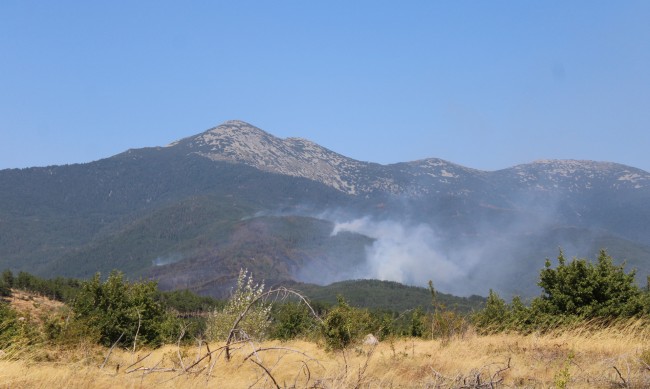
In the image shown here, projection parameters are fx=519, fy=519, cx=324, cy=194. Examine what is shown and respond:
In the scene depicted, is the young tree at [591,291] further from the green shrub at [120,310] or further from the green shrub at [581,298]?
the green shrub at [120,310]

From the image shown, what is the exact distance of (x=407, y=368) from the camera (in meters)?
9.87

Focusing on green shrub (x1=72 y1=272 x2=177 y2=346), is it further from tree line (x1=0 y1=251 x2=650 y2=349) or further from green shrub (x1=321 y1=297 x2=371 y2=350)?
green shrub (x1=321 y1=297 x2=371 y2=350)

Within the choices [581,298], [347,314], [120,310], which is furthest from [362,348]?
[120,310]

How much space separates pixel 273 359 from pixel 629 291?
1238cm

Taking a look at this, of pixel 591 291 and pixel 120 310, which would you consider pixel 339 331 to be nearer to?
pixel 591 291

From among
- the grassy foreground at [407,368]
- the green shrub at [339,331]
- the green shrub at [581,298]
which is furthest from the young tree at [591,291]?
the green shrub at [339,331]

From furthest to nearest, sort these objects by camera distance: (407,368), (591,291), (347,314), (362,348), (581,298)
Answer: (347,314), (581,298), (591,291), (362,348), (407,368)

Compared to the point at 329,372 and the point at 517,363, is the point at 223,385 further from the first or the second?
the point at 517,363

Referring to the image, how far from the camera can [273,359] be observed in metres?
12.4

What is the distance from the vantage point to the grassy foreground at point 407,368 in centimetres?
709

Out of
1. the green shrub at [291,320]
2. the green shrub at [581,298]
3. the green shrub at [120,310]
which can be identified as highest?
the green shrub at [581,298]

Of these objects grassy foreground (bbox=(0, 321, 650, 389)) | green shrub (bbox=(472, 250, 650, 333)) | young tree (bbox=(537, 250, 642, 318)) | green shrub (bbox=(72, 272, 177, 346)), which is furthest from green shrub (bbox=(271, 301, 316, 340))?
grassy foreground (bbox=(0, 321, 650, 389))

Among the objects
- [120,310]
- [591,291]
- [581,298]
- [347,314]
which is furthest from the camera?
[120,310]

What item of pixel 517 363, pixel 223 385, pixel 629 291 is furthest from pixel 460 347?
pixel 629 291
